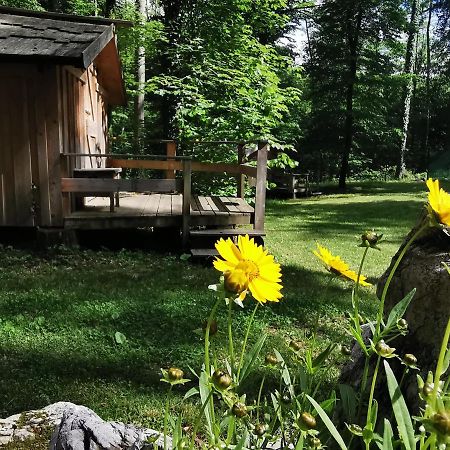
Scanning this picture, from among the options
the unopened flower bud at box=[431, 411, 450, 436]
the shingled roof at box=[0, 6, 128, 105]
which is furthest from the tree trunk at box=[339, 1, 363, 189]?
the unopened flower bud at box=[431, 411, 450, 436]

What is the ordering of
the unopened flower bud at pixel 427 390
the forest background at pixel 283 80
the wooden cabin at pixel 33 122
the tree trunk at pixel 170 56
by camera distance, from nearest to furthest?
1. the unopened flower bud at pixel 427 390
2. the wooden cabin at pixel 33 122
3. the forest background at pixel 283 80
4. the tree trunk at pixel 170 56

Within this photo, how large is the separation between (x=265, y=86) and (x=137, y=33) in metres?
3.92

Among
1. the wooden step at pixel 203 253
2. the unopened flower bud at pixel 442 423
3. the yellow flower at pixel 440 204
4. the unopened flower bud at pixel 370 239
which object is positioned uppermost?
the yellow flower at pixel 440 204

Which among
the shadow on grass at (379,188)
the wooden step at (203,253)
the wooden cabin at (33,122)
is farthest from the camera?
the shadow on grass at (379,188)

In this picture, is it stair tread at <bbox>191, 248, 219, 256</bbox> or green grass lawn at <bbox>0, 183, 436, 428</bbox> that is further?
stair tread at <bbox>191, 248, 219, 256</bbox>

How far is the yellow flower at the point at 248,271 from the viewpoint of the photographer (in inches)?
39.9

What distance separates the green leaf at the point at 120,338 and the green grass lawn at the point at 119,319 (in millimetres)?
58

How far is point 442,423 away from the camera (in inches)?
29.5

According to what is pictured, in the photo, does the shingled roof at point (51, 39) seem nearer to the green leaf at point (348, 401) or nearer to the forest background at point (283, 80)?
the forest background at point (283, 80)

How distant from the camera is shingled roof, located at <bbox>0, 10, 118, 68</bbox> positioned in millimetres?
6195

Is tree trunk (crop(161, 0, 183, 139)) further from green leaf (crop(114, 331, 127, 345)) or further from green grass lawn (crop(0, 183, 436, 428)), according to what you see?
green leaf (crop(114, 331, 127, 345))

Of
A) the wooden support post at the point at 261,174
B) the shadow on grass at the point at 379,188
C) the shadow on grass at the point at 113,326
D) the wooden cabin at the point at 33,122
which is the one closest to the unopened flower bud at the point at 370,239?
the shadow on grass at the point at 113,326

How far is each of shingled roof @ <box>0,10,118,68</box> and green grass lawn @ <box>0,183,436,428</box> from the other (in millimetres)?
2553

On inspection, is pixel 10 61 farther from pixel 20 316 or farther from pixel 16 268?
pixel 20 316
